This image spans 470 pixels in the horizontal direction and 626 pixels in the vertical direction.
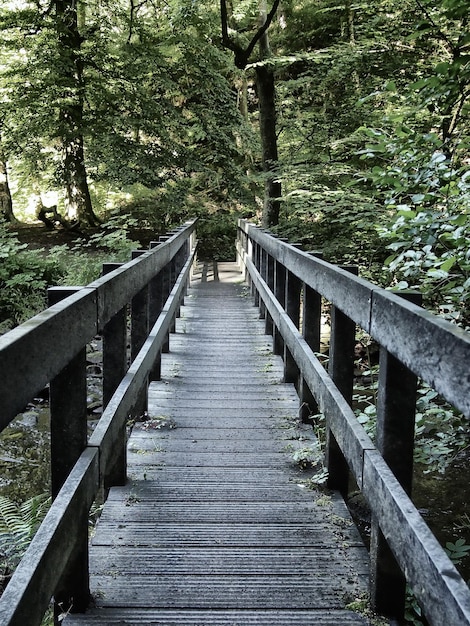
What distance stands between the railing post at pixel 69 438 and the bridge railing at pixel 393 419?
950 millimetres

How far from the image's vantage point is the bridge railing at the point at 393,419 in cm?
136

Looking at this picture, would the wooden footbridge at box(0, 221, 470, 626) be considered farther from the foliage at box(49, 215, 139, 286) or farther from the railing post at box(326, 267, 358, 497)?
the foliage at box(49, 215, 139, 286)

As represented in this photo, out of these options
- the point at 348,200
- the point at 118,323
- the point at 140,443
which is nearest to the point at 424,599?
the point at 118,323

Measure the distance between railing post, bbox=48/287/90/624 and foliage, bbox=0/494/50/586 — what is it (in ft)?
3.55

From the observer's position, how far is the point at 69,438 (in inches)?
77.7

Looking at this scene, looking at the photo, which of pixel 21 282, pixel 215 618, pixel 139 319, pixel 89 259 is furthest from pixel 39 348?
pixel 89 259

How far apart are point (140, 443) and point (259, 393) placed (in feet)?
4.80

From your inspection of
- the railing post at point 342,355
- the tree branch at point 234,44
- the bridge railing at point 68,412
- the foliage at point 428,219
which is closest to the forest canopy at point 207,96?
the tree branch at point 234,44

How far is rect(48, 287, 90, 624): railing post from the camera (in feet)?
6.30

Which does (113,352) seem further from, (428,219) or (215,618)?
(428,219)

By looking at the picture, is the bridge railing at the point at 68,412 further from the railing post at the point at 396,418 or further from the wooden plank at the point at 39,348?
the railing post at the point at 396,418

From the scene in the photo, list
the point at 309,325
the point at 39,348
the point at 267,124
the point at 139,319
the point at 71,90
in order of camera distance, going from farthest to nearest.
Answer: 1. the point at 267,124
2. the point at 71,90
3. the point at 309,325
4. the point at 139,319
5. the point at 39,348

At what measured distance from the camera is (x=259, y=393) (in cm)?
507

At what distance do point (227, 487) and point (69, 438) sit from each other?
1.49 metres
